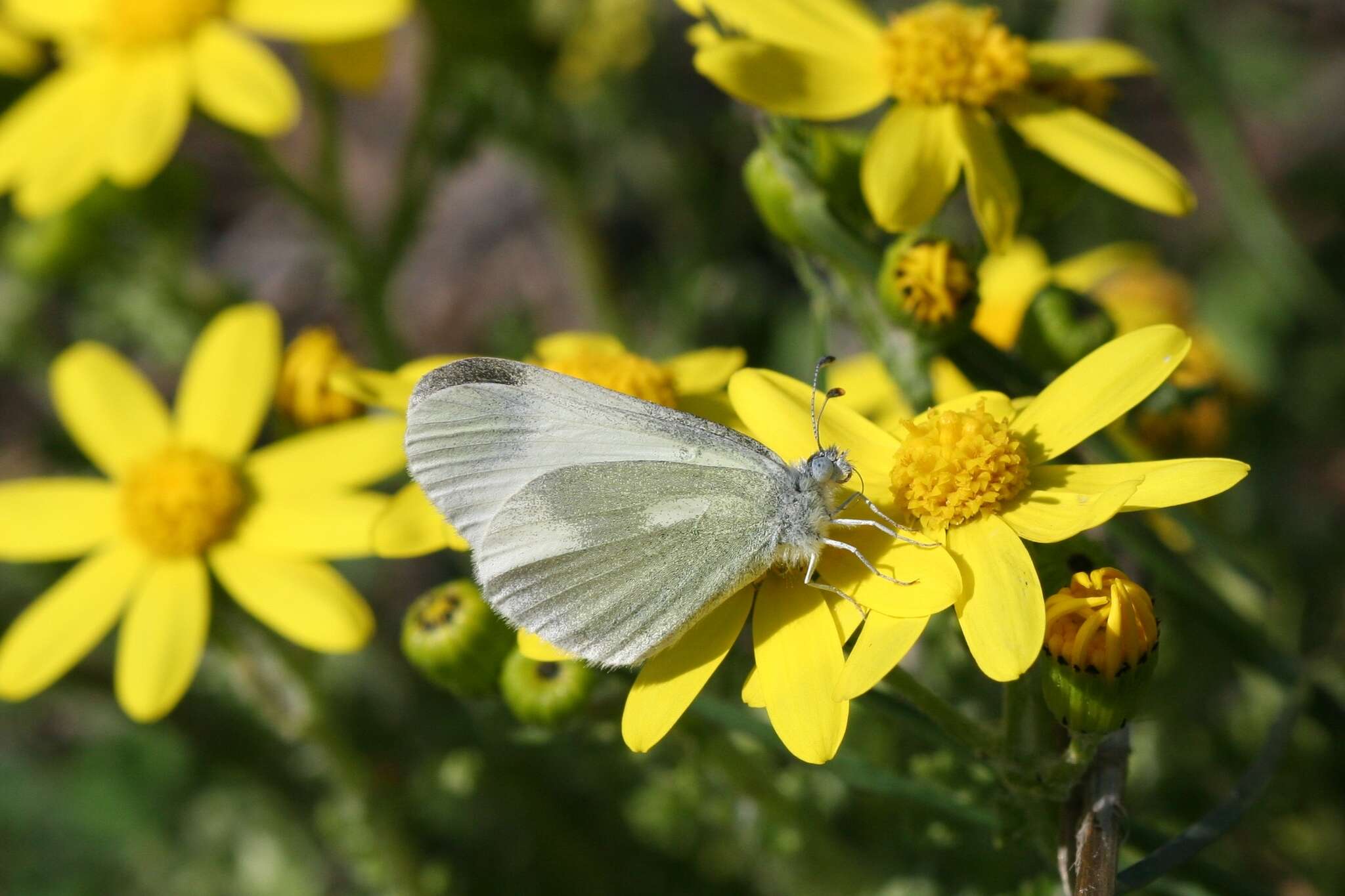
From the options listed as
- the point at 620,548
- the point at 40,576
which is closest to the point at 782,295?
the point at 40,576

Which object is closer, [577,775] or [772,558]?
[772,558]

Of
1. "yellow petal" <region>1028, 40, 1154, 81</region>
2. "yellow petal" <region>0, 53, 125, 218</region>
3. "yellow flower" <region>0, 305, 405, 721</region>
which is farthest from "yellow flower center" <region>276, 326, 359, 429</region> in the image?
"yellow petal" <region>1028, 40, 1154, 81</region>

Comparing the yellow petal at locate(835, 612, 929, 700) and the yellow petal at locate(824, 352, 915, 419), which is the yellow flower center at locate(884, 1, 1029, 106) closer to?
the yellow petal at locate(824, 352, 915, 419)

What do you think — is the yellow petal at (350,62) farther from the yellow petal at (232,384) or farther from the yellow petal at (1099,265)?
the yellow petal at (1099,265)

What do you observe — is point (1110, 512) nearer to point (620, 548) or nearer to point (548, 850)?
point (620, 548)

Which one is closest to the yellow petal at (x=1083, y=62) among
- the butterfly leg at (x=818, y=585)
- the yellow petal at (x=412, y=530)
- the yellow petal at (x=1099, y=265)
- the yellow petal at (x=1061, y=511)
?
the yellow petal at (x=1099, y=265)
